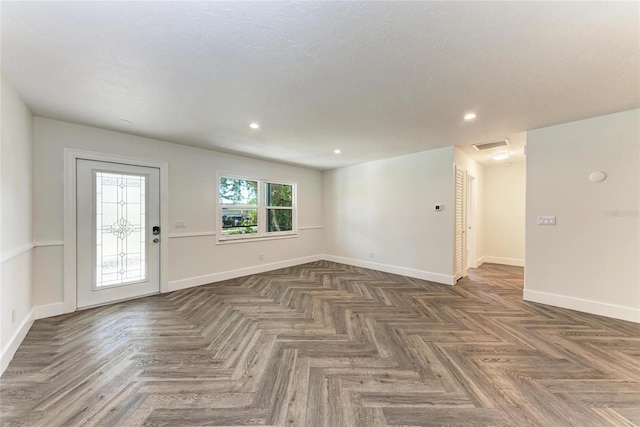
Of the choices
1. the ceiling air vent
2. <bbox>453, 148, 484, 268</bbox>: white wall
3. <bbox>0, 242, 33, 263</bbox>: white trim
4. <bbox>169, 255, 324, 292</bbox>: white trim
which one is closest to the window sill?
<bbox>169, 255, 324, 292</bbox>: white trim

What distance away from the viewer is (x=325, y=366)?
208 centimetres

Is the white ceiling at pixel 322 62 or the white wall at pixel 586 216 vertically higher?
the white ceiling at pixel 322 62

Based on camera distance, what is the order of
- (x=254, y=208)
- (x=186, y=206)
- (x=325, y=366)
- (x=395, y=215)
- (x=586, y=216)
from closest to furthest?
(x=325, y=366) < (x=586, y=216) < (x=186, y=206) < (x=395, y=215) < (x=254, y=208)

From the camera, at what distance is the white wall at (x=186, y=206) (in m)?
3.06

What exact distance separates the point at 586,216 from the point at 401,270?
9.11 ft

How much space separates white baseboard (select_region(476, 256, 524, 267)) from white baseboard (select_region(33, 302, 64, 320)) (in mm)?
7502

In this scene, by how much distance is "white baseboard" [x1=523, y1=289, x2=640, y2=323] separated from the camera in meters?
2.88

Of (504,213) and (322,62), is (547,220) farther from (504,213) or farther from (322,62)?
(322,62)

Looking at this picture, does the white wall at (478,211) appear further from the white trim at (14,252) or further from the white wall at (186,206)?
the white trim at (14,252)

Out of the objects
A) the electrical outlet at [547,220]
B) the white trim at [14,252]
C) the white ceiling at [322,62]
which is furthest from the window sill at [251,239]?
the electrical outlet at [547,220]

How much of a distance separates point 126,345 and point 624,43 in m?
4.74

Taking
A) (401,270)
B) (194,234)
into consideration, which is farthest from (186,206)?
(401,270)

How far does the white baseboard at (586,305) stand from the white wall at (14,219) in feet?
19.0

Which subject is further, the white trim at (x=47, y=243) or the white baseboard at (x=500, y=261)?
the white baseboard at (x=500, y=261)
